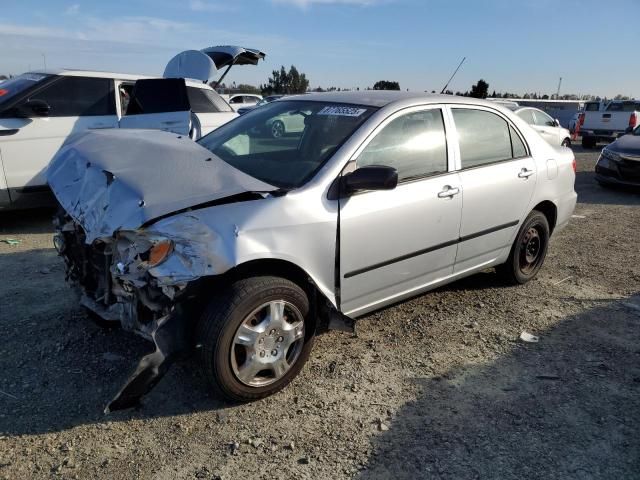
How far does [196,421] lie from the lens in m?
2.81

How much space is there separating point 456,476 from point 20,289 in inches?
149

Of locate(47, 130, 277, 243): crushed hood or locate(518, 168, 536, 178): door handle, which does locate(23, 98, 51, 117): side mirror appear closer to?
locate(47, 130, 277, 243): crushed hood

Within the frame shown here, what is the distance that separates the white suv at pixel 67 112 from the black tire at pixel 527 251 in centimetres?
428

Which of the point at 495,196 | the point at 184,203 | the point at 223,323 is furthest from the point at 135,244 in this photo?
the point at 495,196

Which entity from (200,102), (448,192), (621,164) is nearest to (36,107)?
(200,102)

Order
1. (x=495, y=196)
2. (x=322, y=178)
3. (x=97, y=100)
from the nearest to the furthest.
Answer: (x=322, y=178) < (x=495, y=196) < (x=97, y=100)

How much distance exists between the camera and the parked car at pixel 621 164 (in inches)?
380

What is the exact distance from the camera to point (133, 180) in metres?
2.83

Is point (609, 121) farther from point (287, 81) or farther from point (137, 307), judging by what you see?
point (287, 81)

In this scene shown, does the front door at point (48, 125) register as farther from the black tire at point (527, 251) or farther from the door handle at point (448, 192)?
the black tire at point (527, 251)

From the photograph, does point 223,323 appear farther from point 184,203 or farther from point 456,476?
point 456,476

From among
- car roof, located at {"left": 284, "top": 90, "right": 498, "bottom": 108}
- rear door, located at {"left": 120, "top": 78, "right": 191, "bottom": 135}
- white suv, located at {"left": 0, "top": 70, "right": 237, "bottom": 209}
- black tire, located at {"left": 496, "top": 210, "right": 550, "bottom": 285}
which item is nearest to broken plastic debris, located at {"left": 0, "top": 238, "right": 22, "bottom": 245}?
white suv, located at {"left": 0, "top": 70, "right": 237, "bottom": 209}

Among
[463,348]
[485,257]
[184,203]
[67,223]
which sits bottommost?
[463,348]

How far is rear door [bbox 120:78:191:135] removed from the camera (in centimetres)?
682
